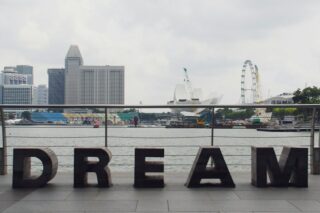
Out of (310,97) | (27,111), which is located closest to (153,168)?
(27,111)

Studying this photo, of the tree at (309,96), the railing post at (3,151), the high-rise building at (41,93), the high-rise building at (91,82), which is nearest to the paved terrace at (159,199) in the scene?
the railing post at (3,151)

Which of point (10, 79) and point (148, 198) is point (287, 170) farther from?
point (10, 79)

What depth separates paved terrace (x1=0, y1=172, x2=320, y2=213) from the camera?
611 cm

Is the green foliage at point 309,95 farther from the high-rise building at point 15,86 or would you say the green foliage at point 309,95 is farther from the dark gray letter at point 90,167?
the dark gray letter at point 90,167

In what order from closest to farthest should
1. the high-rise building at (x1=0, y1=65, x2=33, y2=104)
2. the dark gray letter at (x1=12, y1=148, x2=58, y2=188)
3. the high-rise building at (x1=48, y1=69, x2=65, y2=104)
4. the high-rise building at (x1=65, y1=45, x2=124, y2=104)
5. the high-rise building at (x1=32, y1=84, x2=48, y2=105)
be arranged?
the dark gray letter at (x1=12, y1=148, x2=58, y2=188) < the high-rise building at (x1=0, y1=65, x2=33, y2=104) < the high-rise building at (x1=65, y1=45, x2=124, y2=104) < the high-rise building at (x1=32, y1=84, x2=48, y2=105) < the high-rise building at (x1=48, y1=69, x2=65, y2=104)

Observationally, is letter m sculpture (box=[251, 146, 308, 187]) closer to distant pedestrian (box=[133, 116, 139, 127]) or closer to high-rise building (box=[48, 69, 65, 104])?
distant pedestrian (box=[133, 116, 139, 127])

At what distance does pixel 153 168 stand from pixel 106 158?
2.78ft

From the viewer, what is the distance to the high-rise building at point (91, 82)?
4336 inches

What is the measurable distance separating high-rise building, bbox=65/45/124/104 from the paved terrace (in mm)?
90703

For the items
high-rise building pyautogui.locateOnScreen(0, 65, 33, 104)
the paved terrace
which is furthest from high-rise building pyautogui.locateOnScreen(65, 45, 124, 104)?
the paved terrace

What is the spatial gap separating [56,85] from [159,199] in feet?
452

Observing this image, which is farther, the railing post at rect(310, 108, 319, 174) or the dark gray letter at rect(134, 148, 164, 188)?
the railing post at rect(310, 108, 319, 174)

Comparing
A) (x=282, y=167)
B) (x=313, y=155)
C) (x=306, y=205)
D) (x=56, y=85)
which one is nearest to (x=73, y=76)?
(x=56, y=85)

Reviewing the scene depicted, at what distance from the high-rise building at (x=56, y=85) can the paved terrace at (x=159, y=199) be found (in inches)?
4918
